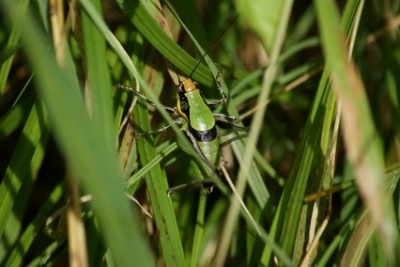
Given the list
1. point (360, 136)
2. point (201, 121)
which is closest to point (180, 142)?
point (201, 121)

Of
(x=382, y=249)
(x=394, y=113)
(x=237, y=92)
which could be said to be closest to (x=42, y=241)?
(x=237, y=92)

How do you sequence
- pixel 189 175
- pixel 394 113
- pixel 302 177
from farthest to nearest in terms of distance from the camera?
pixel 189 175 → pixel 394 113 → pixel 302 177

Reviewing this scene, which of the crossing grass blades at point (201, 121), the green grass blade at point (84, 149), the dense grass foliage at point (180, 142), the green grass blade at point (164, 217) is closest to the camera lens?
the green grass blade at point (84, 149)

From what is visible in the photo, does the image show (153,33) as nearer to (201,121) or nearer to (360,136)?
(201,121)

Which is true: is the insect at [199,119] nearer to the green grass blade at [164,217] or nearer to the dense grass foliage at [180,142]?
the dense grass foliage at [180,142]

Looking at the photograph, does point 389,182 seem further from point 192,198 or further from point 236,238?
point 192,198

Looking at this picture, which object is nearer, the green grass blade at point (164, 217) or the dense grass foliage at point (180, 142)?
the dense grass foliage at point (180, 142)

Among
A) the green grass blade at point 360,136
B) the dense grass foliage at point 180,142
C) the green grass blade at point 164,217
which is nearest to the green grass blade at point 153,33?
the dense grass foliage at point 180,142
